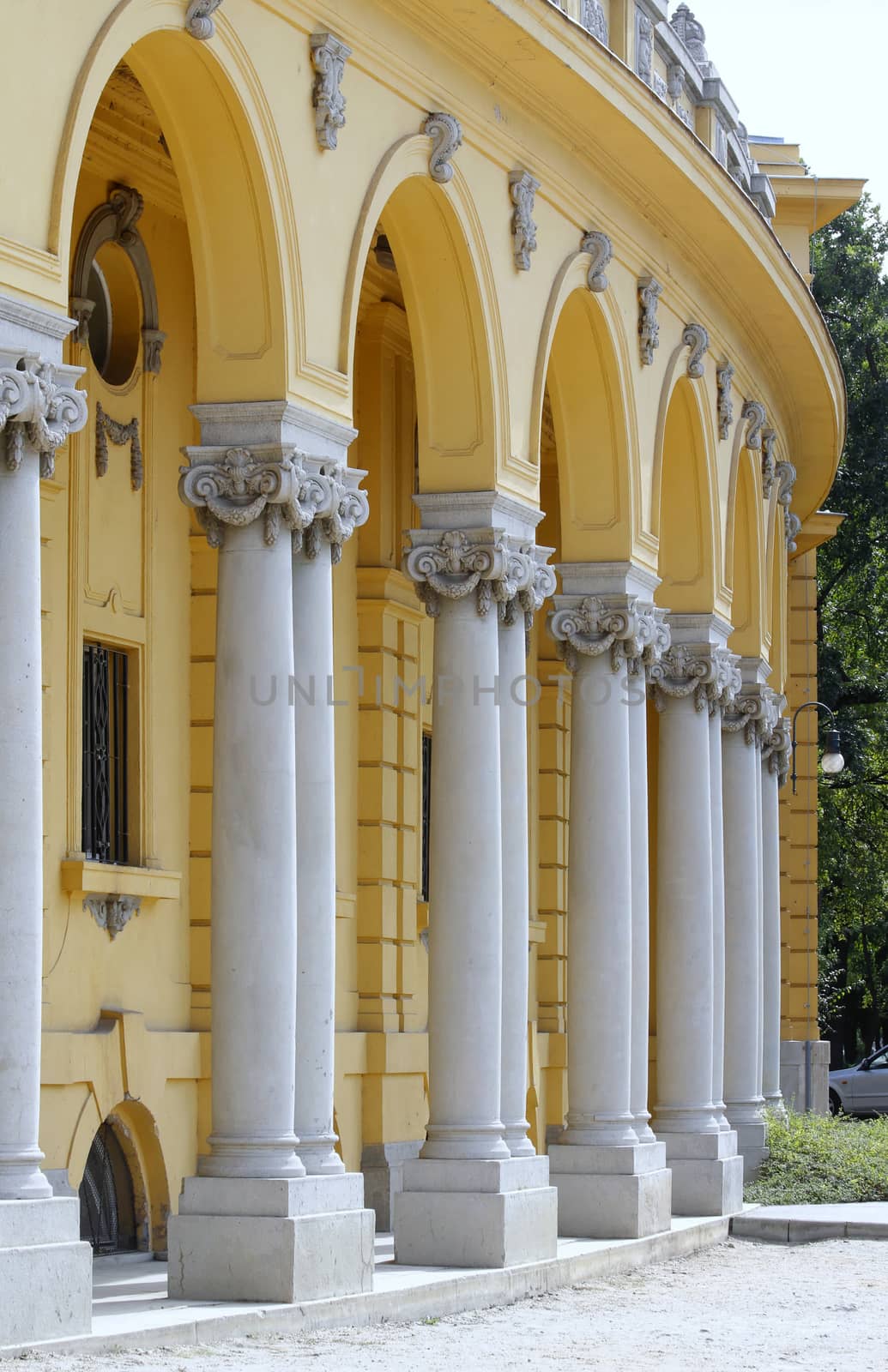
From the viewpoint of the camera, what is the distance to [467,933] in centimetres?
1719

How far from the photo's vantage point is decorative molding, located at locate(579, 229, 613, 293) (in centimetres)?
1989

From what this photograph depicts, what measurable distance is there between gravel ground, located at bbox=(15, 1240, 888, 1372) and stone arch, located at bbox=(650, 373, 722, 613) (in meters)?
6.99

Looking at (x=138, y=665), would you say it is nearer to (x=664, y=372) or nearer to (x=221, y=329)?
(x=221, y=329)

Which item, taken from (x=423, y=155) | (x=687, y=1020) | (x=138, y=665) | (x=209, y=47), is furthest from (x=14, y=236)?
(x=687, y=1020)

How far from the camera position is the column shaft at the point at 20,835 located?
37.9ft

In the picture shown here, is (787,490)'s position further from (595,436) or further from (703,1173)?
(703,1173)

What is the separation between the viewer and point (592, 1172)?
20000 millimetres

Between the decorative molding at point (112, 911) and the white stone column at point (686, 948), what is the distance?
24.0 feet

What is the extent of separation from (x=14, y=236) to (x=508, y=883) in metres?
7.55

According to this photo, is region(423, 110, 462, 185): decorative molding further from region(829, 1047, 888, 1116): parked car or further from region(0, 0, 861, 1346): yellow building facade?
region(829, 1047, 888, 1116): parked car

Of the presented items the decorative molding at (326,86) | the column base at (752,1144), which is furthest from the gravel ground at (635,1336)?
the decorative molding at (326,86)

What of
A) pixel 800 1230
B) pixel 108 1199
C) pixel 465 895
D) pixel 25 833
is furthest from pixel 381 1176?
pixel 25 833

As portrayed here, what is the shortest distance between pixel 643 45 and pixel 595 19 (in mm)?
1679

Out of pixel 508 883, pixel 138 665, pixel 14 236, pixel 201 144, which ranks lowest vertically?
pixel 508 883
